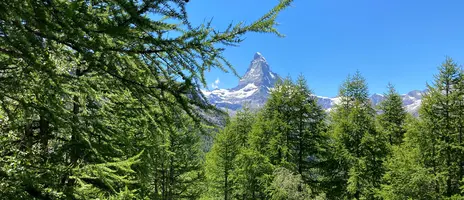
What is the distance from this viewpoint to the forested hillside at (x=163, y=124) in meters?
2.21

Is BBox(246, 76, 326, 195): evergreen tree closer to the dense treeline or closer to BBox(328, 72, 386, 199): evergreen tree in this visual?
the dense treeline

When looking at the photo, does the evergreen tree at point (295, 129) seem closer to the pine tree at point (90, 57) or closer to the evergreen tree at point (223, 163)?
the evergreen tree at point (223, 163)

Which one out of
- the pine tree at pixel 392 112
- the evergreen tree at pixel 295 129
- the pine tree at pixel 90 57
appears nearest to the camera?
the pine tree at pixel 90 57

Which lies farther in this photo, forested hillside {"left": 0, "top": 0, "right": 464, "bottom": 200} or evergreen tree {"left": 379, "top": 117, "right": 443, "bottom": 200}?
evergreen tree {"left": 379, "top": 117, "right": 443, "bottom": 200}

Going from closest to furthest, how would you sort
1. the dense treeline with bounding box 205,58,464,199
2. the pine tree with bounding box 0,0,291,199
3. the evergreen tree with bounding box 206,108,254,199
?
the pine tree with bounding box 0,0,291,199 → the dense treeline with bounding box 205,58,464,199 → the evergreen tree with bounding box 206,108,254,199

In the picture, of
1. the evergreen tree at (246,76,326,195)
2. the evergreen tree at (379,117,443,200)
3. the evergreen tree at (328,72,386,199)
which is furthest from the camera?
the evergreen tree at (328,72,386,199)

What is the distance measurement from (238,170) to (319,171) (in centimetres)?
491

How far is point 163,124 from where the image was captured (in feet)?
12.8

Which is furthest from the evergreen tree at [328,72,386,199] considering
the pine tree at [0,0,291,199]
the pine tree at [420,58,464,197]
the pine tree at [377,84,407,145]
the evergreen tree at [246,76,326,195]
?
the pine tree at [0,0,291,199]

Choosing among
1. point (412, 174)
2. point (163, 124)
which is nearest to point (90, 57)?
point (163, 124)

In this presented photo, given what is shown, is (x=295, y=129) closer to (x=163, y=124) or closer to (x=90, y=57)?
(x=163, y=124)

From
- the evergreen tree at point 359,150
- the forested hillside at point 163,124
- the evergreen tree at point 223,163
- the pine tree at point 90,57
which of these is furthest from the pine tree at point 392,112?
the pine tree at point 90,57

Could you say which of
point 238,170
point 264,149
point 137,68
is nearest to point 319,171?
point 264,149

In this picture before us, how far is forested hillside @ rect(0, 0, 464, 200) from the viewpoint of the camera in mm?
2205
